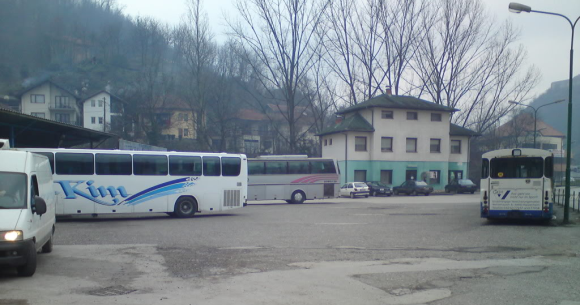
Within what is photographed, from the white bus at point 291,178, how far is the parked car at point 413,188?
15.8 m

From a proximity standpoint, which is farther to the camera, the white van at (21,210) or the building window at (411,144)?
the building window at (411,144)

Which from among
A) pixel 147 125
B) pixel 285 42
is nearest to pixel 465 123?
pixel 285 42

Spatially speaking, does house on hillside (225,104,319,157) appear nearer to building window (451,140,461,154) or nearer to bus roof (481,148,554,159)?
building window (451,140,461,154)

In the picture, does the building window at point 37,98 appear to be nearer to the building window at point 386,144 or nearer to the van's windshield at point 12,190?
the building window at point 386,144

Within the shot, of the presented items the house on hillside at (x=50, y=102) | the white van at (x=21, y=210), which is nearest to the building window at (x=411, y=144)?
the house on hillside at (x=50, y=102)

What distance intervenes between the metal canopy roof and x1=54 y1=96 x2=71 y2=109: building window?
3817cm

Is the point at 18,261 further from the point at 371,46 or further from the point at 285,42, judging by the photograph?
the point at 371,46

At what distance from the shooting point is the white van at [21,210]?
7.85m

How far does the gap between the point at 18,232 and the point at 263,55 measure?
4200cm

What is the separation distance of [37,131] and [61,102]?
48.8 meters

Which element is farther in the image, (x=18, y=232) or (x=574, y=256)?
(x=574, y=256)

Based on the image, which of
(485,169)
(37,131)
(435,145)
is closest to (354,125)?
(435,145)

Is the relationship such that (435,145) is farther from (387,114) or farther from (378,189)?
(378,189)

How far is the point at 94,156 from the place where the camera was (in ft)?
65.6
